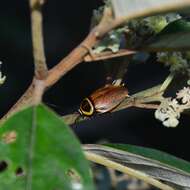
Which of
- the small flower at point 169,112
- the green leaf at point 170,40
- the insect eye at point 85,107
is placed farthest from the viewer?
the insect eye at point 85,107

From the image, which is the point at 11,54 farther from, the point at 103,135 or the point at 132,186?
the point at 132,186

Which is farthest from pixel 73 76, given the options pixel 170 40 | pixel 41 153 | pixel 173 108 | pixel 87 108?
pixel 41 153

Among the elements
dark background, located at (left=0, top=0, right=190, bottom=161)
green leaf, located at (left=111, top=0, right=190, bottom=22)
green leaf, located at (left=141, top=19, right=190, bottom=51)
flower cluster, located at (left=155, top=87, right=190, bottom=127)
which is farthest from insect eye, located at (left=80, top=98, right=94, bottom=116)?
dark background, located at (left=0, top=0, right=190, bottom=161)

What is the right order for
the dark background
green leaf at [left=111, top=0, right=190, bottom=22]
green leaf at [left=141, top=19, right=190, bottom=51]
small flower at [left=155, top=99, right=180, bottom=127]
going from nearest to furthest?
green leaf at [left=111, top=0, right=190, bottom=22]
green leaf at [left=141, top=19, right=190, bottom=51]
small flower at [left=155, top=99, right=180, bottom=127]
the dark background

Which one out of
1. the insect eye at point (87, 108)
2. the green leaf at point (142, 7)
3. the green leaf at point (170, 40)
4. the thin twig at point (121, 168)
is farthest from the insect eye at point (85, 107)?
the green leaf at point (142, 7)

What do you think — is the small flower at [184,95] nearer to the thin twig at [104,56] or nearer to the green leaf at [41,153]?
the thin twig at [104,56]

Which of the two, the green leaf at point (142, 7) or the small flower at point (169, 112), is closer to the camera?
the green leaf at point (142, 7)

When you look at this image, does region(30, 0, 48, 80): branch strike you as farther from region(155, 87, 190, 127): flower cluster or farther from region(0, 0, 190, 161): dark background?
region(0, 0, 190, 161): dark background
